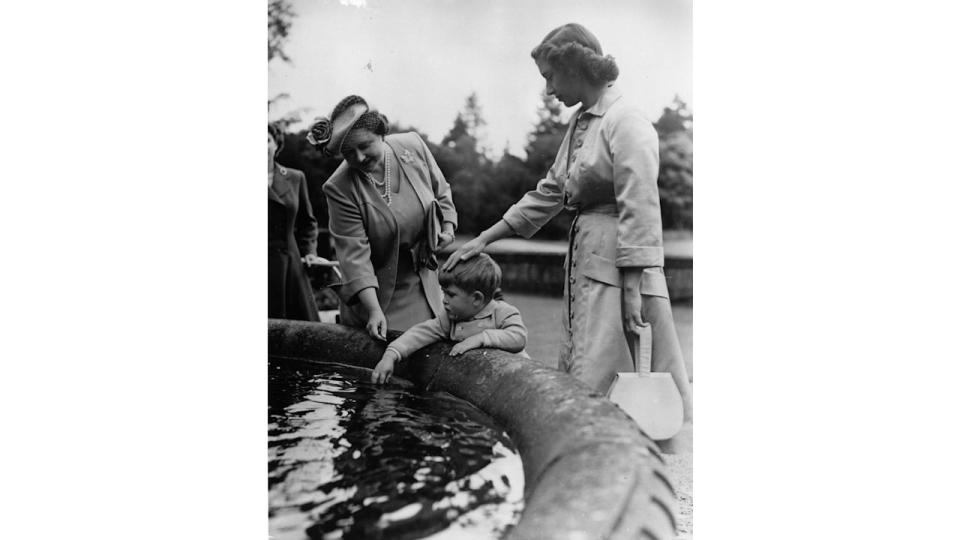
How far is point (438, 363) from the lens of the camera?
12.7 feet

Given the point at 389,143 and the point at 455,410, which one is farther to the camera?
the point at 389,143

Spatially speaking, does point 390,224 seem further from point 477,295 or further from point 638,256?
point 638,256

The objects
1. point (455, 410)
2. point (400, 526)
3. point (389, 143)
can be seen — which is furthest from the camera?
point (389, 143)

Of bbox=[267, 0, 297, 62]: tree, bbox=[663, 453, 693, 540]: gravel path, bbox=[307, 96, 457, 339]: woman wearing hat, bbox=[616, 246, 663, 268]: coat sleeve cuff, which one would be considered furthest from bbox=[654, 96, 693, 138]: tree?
bbox=[267, 0, 297, 62]: tree

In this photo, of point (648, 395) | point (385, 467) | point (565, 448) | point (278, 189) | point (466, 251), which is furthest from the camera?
point (278, 189)

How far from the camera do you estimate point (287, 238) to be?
4070mm

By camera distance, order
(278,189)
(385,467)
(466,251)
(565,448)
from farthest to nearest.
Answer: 1. (278,189)
2. (466,251)
3. (385,467)
4. (565,448)

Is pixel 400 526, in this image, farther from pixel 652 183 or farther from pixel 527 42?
pixel 527 42

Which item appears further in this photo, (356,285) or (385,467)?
(356,285)

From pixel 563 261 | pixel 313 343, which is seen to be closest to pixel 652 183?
pixel 563 261

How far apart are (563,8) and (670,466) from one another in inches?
80.5

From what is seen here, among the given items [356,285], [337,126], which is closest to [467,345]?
[356,285]

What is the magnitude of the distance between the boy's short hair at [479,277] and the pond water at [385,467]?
0.49 m

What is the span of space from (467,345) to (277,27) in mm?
1611
